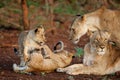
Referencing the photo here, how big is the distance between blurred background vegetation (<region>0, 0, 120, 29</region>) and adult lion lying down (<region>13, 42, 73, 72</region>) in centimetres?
456

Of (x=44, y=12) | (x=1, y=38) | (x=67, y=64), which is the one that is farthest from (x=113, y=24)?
(x=44, y=12)

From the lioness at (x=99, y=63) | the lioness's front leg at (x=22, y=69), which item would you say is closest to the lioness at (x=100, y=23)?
the lioness at (x=99, y=63)

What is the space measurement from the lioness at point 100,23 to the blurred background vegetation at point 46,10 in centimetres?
334

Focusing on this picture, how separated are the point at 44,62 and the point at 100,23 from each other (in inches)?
70.4

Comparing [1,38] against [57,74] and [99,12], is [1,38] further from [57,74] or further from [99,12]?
[57,74]

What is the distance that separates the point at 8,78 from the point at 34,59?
1.58 ft

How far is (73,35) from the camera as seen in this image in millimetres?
8430

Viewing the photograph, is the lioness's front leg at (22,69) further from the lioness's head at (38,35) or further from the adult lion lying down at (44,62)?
the lioness's head at (38,35)

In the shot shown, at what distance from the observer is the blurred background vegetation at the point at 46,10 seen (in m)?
12.3

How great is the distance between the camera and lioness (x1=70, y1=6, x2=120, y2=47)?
8078 millimetres

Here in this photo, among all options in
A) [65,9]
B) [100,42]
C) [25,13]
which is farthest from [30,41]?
[65,9]

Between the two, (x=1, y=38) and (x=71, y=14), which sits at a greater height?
(x=71, y=14)

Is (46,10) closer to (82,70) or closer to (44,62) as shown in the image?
(82,70)

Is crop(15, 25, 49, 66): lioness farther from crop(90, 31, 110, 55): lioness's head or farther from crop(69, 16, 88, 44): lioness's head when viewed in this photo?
crop(69, 16, 88, 44): lioness's head
